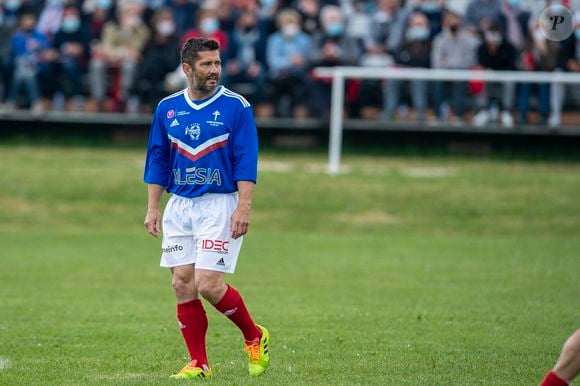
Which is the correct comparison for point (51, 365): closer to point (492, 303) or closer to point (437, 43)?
point (492, 303)

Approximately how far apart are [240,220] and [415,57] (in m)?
16.0

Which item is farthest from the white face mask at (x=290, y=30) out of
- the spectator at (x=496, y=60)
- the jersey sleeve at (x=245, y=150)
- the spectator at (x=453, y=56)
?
the jersey sleeve at (x=245, y=150)

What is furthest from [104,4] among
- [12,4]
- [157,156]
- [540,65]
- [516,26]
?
[157,156]

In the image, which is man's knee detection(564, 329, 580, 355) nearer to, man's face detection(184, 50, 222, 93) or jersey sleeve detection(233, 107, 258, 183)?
jersey sleeve detection(233, 107, 258, 183)

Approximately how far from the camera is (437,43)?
908 inches

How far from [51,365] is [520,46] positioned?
15952 mm

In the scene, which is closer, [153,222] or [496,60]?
[153,222]

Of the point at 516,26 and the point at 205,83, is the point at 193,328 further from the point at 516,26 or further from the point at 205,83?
the point at 516,26

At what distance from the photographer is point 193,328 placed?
812 centimetres

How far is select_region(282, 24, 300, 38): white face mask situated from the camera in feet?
77.5

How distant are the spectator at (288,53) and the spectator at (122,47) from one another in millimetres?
2936

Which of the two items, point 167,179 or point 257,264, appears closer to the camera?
point 167,179

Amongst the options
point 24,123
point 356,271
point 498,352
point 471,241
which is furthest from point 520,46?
point 498,352

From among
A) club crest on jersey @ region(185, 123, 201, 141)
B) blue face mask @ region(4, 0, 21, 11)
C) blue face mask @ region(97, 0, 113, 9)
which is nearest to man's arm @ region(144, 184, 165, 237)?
club crest on jersey @ region(185, 123, 201, 141)
